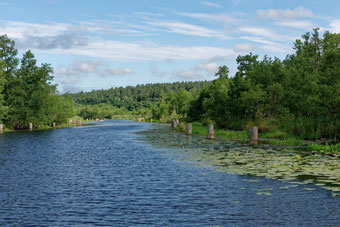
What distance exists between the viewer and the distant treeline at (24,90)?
69.2m

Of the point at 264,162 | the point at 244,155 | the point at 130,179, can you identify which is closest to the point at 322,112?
the point at 244,155

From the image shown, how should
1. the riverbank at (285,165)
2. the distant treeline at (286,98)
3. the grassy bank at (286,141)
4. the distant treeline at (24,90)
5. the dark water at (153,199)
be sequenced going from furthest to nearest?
1. the distant treeline at (24,90)
2. the distant treeline at (286,98)
3. the grassy bank at (286,141)
4. the riverbank at (285,165)
5. the dark water at (153,199)

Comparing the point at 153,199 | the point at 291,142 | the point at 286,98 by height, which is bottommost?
the point at 153,199

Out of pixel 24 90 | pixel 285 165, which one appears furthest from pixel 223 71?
pixel 285 165

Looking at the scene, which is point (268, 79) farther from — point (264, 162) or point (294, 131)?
point (264, 162)

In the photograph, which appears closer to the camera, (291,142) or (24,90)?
(291,142)

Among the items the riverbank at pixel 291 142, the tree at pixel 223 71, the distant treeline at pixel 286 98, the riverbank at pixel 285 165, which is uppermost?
the tree at pixel 223 71

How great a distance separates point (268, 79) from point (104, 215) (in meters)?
38.6

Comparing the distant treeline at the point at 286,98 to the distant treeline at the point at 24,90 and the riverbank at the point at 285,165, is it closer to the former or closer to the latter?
the riverbank at the point at 285,165

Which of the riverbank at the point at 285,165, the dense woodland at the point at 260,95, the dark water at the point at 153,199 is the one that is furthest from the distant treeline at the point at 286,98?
the dark water at the point at 153,199

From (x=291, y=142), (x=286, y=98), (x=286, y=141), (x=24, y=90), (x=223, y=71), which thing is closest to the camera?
(x=291, y=142)

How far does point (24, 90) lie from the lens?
2842 inches

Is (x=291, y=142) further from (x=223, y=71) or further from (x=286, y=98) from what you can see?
(x=223, y=71)

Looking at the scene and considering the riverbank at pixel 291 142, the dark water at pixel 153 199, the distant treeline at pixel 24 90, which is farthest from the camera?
the distant treeline at pixel 24 90
